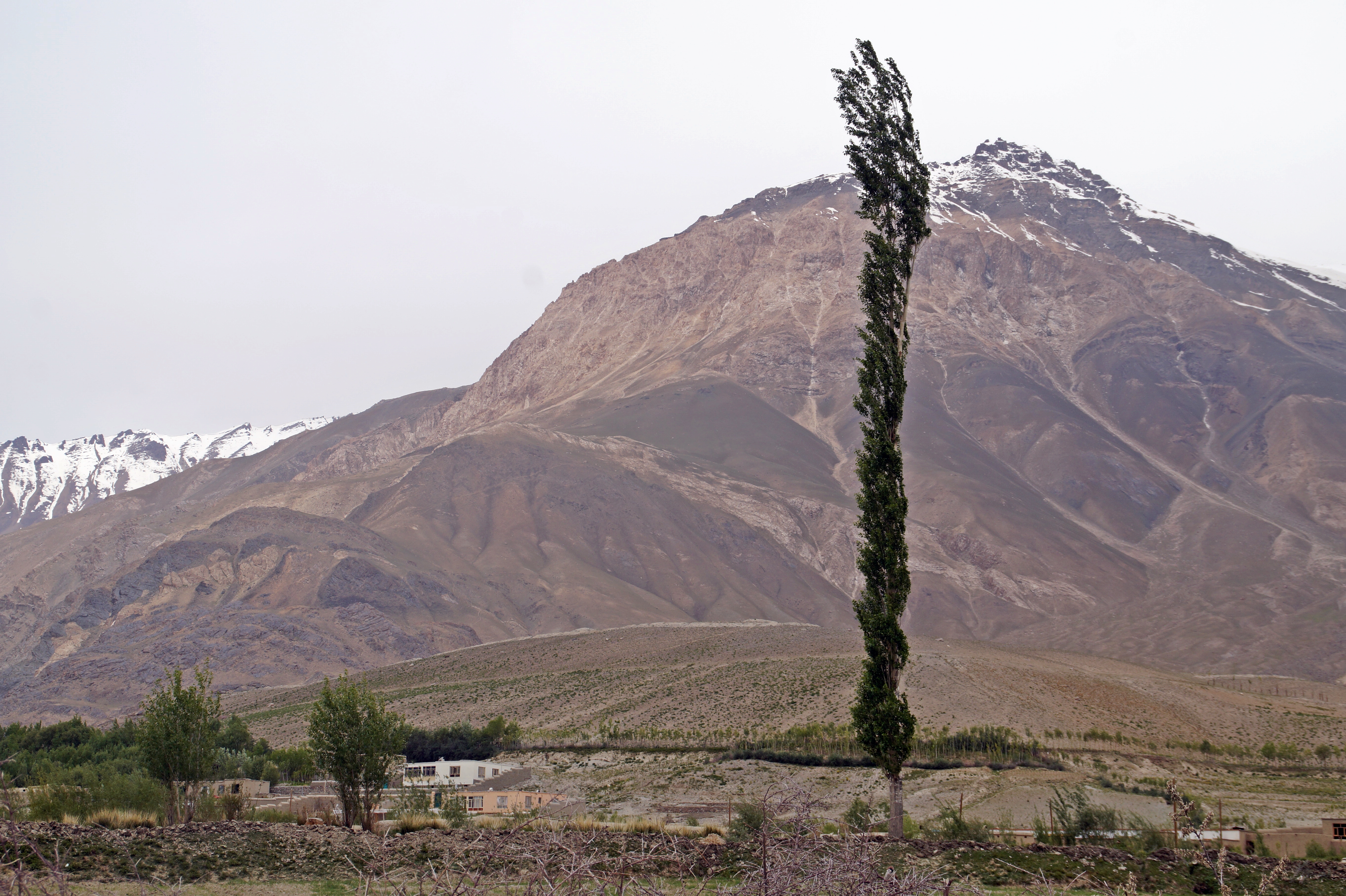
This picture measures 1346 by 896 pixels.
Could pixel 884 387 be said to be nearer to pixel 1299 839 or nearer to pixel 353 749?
pixel 1299 839

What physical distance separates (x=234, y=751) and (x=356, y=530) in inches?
3385

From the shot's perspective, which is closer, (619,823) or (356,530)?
(619,823)

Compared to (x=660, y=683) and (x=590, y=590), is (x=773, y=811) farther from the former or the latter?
(x=590, y=590)

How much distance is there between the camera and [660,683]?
73312 millimetres

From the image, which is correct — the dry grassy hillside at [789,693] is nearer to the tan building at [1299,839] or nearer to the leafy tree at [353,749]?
the leafy tree at [353,749]

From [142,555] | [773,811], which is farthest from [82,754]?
[142,555]

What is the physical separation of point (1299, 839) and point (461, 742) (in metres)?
44.8

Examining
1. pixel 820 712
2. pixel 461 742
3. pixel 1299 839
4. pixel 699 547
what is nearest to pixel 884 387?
pixel 1299 839

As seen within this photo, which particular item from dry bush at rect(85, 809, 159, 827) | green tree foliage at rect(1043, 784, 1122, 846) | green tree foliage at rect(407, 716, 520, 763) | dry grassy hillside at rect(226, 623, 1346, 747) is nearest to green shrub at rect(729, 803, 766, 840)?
green tree foliage at rect(1043, 784, 1122, 846)

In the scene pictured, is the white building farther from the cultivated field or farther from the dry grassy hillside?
the dry grassy hillside

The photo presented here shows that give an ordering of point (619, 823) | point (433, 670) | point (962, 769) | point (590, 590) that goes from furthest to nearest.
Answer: point (590, 590) < point (433, 670) < point (962, 769) < point (619, 823)

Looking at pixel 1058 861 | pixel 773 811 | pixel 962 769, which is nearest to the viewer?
pixel 773 811

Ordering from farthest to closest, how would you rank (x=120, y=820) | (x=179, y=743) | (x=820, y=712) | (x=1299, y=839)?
(x=820, y=712), (x=179, y=743), (x=1299, y=839), (x=120, y=820)

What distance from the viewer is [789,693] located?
65.4 meters
